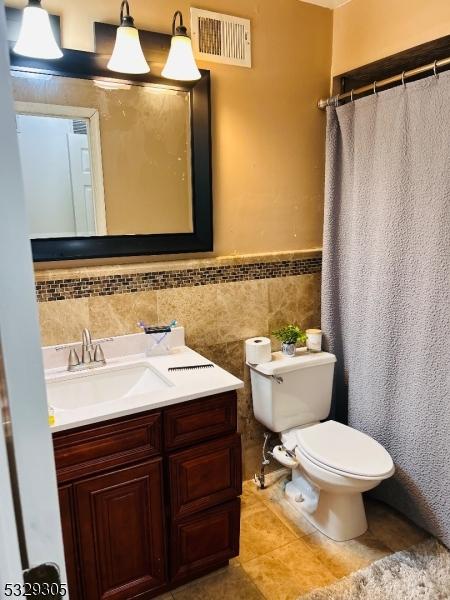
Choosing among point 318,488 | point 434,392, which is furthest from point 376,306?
point 318,488

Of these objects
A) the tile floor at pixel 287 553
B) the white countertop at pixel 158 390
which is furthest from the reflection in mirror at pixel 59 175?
the tile floor at pixel 287 553

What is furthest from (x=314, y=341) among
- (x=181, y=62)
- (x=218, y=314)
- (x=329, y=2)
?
(x=329, y=2)

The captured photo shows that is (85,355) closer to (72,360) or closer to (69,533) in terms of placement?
(72,360)

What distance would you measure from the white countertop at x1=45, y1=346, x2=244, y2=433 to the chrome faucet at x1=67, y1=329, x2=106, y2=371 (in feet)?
0.11

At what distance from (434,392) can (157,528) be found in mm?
1222

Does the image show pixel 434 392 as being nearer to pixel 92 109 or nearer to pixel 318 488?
pixel 318 488

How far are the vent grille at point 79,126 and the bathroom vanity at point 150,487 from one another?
935 millimetres

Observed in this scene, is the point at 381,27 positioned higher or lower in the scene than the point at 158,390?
higher

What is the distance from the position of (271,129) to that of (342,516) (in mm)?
1824

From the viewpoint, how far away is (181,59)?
174cm

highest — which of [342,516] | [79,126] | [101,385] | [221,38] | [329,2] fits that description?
[329,2]

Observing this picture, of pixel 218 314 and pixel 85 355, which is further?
pixel 218 314

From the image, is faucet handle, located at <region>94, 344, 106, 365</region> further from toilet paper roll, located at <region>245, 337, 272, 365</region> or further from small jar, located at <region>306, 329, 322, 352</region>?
small jar, located at <region>306, 329, 322, 352</region>

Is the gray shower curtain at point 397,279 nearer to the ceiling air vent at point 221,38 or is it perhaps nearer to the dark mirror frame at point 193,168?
the ceiling air vent at point 221,38
